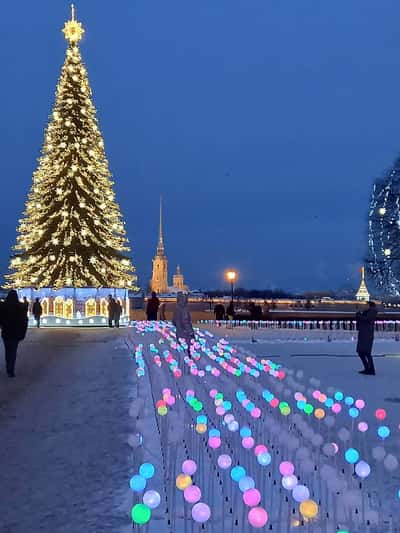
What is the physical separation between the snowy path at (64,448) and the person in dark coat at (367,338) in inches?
210

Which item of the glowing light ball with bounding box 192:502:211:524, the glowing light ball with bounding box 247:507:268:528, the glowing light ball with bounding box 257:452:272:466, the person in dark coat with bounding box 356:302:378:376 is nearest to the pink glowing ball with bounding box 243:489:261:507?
the glowing light ball with bounding box 247:507:268:528

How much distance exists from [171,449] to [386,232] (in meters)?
39.2

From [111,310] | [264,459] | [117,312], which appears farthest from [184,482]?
[117,312]

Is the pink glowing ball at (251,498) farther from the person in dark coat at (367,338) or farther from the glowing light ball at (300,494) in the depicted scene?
the person in dark coat at (367,338)

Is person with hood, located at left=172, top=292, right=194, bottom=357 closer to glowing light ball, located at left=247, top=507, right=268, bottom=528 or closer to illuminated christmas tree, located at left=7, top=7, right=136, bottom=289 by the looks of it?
glowing light ball, located at left=247, top=507, right=268, bottom=528

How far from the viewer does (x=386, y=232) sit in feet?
144

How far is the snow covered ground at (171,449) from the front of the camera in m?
5.35

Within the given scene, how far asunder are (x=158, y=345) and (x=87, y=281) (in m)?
15.2

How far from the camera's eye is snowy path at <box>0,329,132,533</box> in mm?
5469

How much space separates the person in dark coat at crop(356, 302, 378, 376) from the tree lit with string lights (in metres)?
29.2

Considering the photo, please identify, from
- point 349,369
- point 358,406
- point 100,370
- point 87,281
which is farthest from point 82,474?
point 87,281

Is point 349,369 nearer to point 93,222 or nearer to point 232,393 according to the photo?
point 232,393

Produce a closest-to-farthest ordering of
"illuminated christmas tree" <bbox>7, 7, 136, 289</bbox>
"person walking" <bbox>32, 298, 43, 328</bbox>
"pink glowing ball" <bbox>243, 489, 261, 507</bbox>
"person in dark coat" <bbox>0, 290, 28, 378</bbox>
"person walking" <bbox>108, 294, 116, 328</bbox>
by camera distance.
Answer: "pink glowing ball" <bbox>243, 489, 261, 507</bbox> → "person in dark coat" <bbox>0, 290, 28, 378</bbox> → "person walking" <bbox>108, 294, 116, 328</bbox> → "person walking" <bbox>32, 298, 43, 328</bbox> → "illuminated christmas tree" <bbox>7, 7, 136, 289</bbox>

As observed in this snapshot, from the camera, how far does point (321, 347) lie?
22.1 metres
